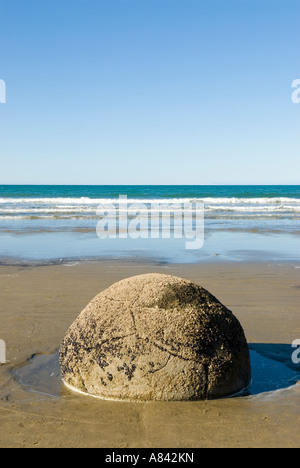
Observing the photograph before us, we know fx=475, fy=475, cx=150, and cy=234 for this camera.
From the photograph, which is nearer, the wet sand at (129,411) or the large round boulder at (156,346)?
the wet sand at (129,411)

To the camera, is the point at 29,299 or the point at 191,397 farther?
the point at 29,299

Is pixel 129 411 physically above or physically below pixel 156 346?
below

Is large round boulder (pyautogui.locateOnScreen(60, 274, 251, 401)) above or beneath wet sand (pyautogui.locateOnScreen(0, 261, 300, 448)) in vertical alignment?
above

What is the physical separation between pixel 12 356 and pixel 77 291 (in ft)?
11.2

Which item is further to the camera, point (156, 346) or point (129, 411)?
point (156, 346)

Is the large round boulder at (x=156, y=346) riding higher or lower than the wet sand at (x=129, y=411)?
higher

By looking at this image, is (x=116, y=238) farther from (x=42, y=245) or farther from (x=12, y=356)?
(x=12, y=356)

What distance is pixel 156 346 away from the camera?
439cm

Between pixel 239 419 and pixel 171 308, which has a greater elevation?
pixel 171 308

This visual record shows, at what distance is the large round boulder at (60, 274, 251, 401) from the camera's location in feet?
14.3

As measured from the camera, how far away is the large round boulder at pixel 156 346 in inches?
172

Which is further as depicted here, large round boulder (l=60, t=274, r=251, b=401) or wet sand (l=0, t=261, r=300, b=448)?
large round boulder (l=60, t=274, r=251, b=401)

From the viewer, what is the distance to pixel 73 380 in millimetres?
4746

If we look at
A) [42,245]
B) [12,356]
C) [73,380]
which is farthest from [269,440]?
[42,245]
